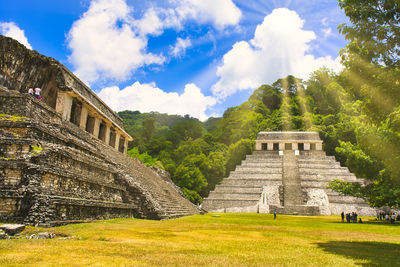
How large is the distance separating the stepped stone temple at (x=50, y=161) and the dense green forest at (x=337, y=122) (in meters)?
7.71

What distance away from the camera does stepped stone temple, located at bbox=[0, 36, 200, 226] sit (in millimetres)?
7410

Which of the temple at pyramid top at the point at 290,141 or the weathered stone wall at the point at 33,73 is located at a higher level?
the temple at pyramid top at the point at 290,141

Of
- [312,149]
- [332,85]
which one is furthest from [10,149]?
[332,85]

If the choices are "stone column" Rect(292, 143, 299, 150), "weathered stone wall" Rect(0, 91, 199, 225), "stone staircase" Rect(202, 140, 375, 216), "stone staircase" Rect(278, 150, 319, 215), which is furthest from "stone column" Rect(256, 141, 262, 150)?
"weathered stone wall" Rect(0, 91, 199, 225)

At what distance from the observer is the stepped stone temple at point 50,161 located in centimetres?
741

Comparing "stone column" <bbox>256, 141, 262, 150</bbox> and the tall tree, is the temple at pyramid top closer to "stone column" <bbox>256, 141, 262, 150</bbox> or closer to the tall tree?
"stone column" <bbox>256, 141, 262, 150</bbox>

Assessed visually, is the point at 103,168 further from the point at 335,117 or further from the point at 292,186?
→ the point at 335,117

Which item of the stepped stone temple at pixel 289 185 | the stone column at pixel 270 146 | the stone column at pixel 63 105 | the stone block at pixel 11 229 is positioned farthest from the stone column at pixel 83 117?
the stone column at pixel 270 146

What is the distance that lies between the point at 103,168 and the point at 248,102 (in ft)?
143

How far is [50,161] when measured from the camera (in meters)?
8.39

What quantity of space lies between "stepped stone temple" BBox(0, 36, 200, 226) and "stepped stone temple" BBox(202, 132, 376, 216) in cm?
962

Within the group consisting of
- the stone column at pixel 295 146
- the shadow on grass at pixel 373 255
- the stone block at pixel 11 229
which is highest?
the stone column at pixel 295 146

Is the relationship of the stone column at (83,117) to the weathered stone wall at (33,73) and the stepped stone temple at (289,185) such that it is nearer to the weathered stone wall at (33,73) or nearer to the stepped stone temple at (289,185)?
the weathered stone wall at (33,73)

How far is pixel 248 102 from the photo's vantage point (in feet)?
174
